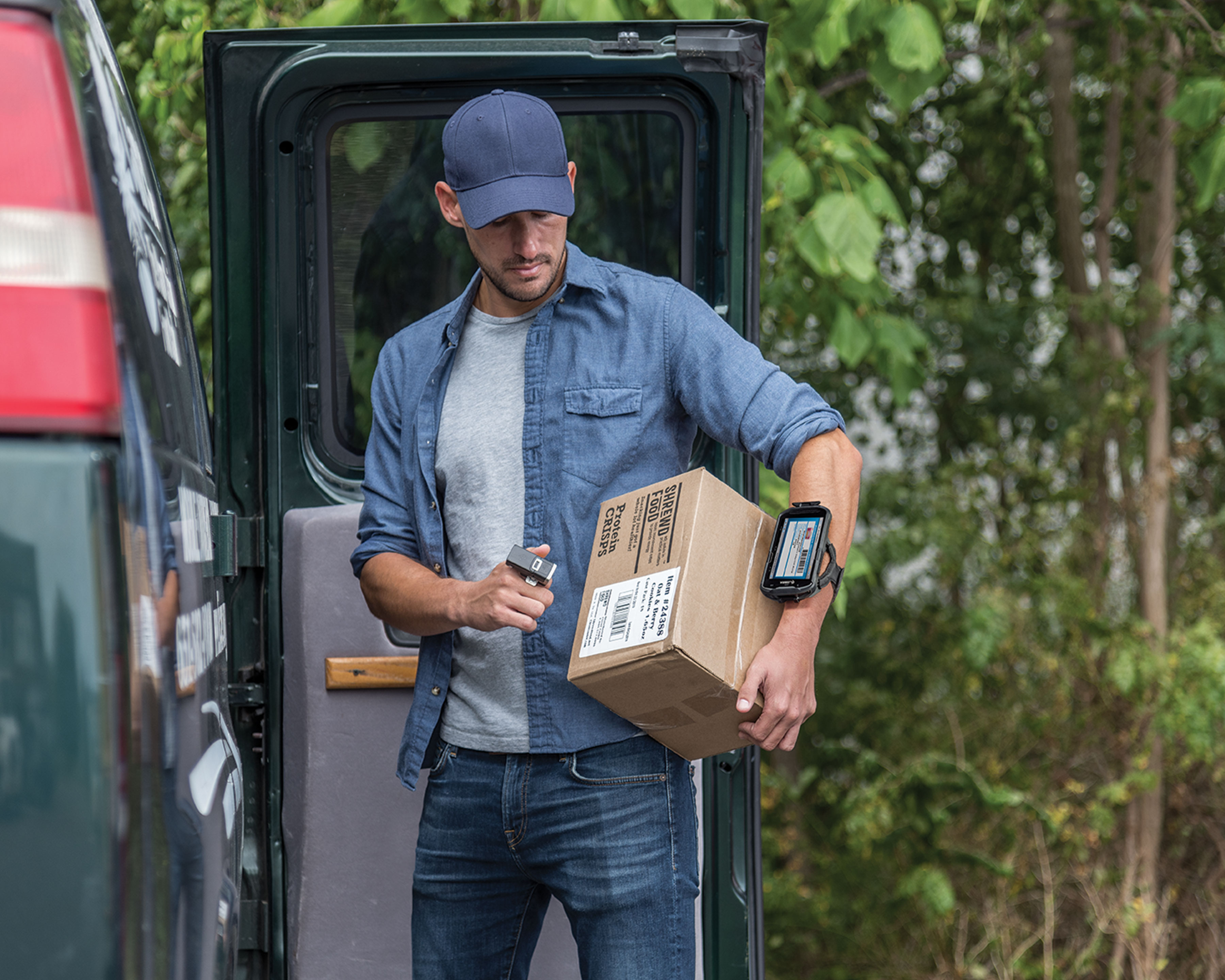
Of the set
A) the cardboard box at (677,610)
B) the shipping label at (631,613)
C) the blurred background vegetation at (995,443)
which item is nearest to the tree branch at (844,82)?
the blurred background vegetation at (995,443)

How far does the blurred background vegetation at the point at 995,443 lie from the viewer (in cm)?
376

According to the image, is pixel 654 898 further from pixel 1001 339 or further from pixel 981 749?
pixel 1001 339

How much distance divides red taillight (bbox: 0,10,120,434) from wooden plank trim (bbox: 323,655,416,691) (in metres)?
1.45

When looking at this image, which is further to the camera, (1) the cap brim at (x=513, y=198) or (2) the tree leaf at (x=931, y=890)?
(2) the tree leaf at (x=931, y=890)

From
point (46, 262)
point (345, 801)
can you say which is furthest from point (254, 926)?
point (46, 262)

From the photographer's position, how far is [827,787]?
16.3ft

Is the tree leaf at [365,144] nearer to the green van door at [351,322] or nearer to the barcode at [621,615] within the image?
the green van door at [351,322]

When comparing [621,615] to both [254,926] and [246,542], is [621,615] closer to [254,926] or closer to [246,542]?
[246,542]

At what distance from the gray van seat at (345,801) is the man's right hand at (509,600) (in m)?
0.71

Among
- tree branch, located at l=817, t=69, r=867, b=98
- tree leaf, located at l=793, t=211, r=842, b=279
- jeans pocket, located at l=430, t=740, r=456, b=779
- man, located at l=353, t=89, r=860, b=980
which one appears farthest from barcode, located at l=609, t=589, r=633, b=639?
tree branch, located at l=817, t=69, r=867, b=98

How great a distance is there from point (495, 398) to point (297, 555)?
27.0 inches

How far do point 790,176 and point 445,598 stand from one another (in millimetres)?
1983

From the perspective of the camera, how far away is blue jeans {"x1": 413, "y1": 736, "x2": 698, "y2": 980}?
1.89 m

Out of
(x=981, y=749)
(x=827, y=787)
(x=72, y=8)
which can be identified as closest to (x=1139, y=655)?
(x=981, y=749)
